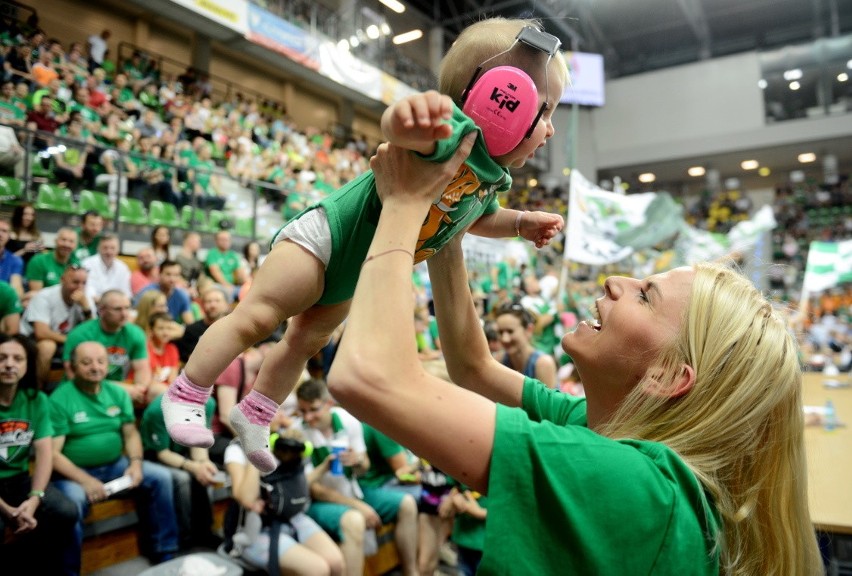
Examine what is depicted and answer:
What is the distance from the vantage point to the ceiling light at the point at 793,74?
1633 centimetres

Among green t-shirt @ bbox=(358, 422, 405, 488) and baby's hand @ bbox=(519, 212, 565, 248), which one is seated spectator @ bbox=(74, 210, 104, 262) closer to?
green t-shirt @ bbox=(358, 422, 405, 488)

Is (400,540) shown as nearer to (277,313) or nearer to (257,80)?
(277,313)

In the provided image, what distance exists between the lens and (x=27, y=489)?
2562 mm

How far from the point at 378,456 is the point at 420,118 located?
9.45ft

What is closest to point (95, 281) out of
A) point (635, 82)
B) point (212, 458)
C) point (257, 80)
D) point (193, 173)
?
point (212, 458)

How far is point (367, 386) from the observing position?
71 centimetres

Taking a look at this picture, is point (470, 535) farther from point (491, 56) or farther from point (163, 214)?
point (163, 214)

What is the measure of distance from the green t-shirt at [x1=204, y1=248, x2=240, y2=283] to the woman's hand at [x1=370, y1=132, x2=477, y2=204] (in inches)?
218

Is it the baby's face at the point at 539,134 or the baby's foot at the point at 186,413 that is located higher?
the baby's face at the point at 539,134

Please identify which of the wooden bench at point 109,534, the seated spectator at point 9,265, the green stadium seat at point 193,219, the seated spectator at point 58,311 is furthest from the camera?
the green stadium seat at point 193,219

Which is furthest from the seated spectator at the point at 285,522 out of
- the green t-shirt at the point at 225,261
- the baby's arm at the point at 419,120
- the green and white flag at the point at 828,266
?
the green and white flag at the point at 828,266

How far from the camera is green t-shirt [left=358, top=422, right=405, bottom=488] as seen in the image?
3.29 metres

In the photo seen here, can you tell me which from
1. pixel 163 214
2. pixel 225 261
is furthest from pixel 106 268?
pixel 163 214

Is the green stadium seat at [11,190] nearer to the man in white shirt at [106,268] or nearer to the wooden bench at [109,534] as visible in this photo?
the man in white shirt at [106,268]
